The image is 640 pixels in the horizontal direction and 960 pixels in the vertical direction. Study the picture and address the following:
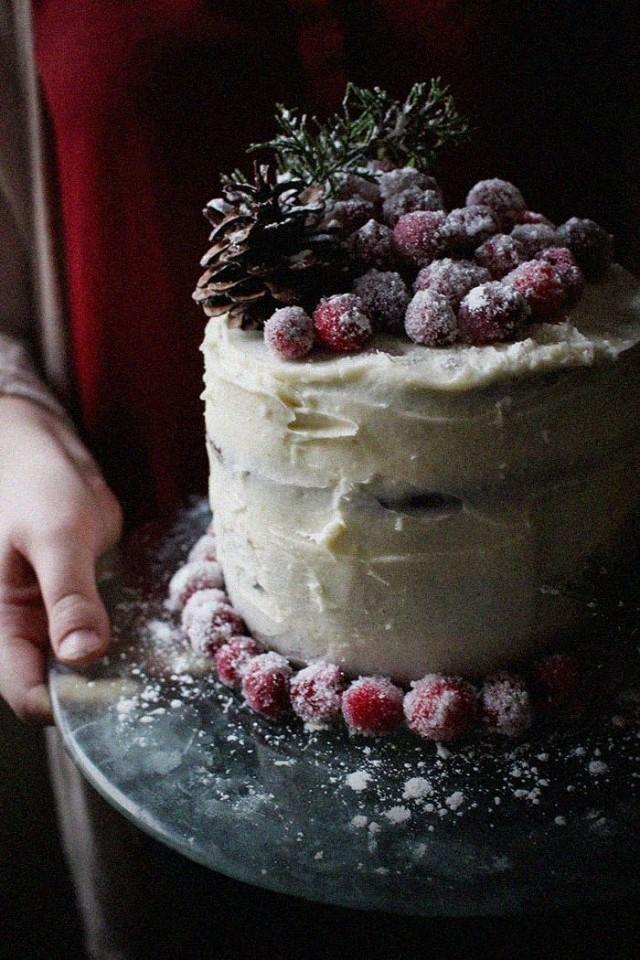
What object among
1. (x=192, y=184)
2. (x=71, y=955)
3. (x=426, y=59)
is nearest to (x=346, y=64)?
(x=426, y=59)

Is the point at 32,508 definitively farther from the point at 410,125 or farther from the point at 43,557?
the point at 410,125

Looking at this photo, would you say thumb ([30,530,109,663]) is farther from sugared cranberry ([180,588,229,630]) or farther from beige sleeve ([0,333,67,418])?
beige sleeve ([0,333,67,418])

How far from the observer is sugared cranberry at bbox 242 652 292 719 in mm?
1105

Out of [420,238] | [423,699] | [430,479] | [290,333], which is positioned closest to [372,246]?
[420,238]

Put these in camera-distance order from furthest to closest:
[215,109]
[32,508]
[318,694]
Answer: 1. [215,109]
2. [32,508]
3. [318,694]

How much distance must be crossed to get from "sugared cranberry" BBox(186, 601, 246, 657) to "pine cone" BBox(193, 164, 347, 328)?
37 cm

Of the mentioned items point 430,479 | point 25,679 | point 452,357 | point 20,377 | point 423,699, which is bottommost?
point 25,679

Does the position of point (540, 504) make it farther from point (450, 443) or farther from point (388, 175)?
point (388, 175)

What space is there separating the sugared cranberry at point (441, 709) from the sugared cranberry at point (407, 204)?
53 centimetres

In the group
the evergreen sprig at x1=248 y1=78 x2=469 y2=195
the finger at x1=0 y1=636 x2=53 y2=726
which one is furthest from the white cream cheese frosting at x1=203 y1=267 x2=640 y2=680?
the finger at x1=0 y1=636 x2=53 y2=726

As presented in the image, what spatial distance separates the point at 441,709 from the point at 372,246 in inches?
20.1

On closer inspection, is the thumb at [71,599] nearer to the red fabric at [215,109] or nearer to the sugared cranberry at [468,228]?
the red fabric at [215,109]

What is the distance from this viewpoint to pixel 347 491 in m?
1.02

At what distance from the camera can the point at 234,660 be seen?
3.83ft
